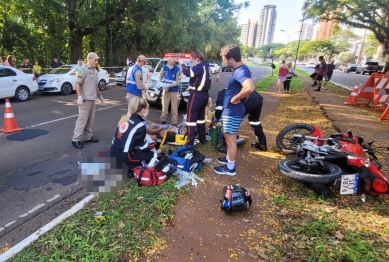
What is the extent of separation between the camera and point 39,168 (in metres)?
4.31

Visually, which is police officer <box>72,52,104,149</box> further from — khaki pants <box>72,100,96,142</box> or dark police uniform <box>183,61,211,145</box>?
dark police uniform <box>183,61,211,145</box>

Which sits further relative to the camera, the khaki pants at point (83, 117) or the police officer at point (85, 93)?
the khaki pants at point (83, 117)

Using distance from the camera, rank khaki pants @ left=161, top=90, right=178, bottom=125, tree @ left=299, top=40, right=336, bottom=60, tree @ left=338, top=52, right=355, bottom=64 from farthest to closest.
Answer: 1. tree @ left=299, top=40, right=336, bottom=60
2. tree @ left=338, top=52, right=355, bottom=64
3. khaki pants @ left=161, top=90, right=178, bottom=125

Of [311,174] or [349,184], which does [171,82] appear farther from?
[349,184]

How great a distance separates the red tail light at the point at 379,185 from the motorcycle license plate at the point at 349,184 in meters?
0.21

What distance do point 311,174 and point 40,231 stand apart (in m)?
3.29

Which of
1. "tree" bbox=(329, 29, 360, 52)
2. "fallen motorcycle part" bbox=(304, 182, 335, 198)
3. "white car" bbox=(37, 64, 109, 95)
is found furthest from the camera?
"tree" bbox=(329, 29, 360, 52)

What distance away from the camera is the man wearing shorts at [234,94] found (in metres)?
3.56


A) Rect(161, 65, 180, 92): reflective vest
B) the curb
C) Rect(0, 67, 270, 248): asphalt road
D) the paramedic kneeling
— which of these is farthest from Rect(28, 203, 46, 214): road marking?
Rect(161, 65, 180, 92): reflective vest

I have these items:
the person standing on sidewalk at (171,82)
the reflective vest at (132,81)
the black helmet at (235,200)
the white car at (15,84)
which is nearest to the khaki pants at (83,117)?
the reflective vest at (132,81)

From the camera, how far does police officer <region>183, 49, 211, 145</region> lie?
4820mm

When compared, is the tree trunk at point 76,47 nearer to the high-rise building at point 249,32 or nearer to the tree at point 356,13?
the tree at point 356,13

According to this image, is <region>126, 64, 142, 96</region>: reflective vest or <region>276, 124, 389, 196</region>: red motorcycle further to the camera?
<region>126, 64, 142, 96</region>: reflective vest

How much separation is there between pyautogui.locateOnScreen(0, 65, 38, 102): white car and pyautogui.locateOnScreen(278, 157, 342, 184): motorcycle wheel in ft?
34.1
